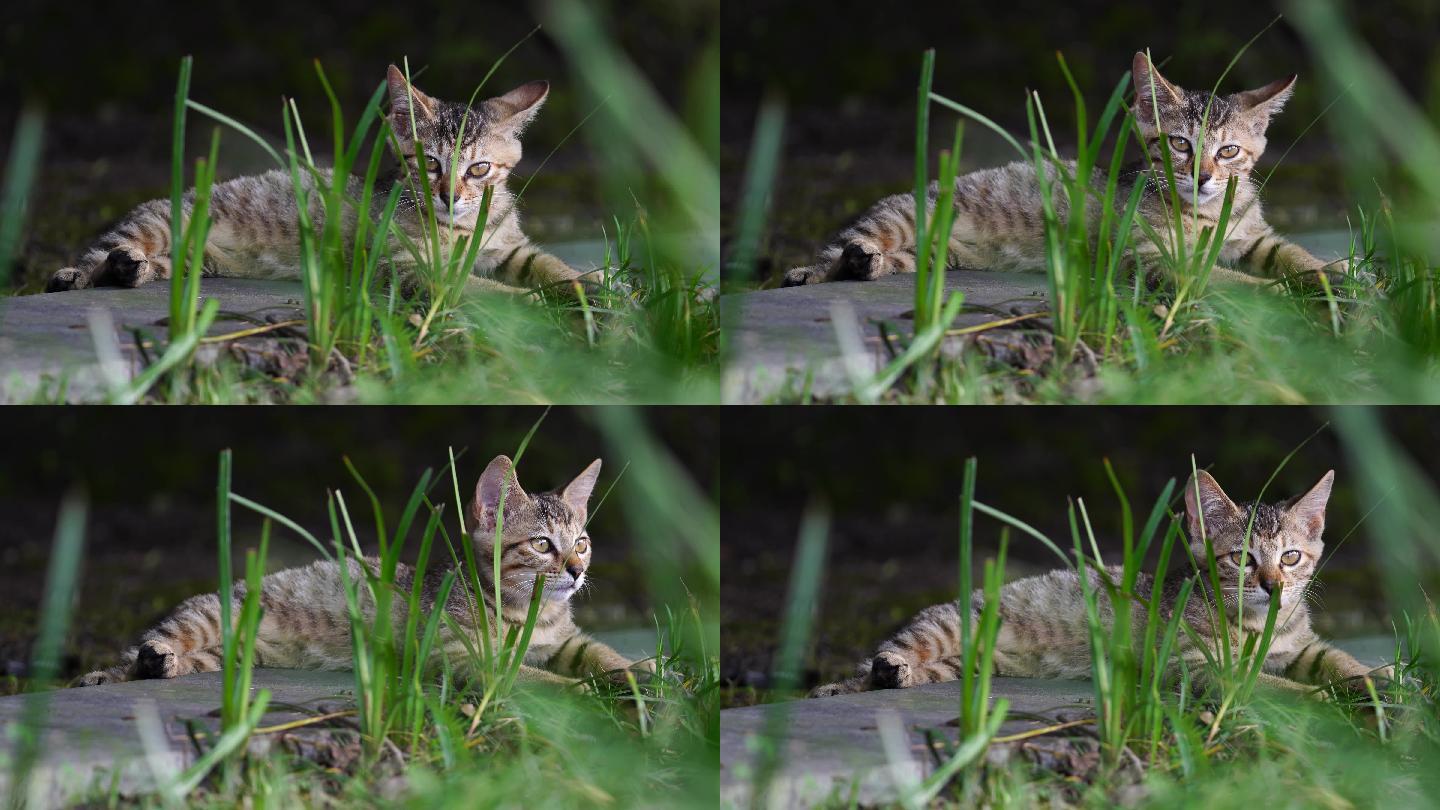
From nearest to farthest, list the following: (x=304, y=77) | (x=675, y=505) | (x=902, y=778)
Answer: (x=902, y=778), (x=675, y=505), (x=304, y=77)

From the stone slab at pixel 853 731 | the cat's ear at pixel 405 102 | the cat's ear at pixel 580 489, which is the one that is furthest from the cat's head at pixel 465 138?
the stone slab at pixel 853 731

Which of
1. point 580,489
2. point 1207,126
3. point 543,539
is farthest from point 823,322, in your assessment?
point 1207,126

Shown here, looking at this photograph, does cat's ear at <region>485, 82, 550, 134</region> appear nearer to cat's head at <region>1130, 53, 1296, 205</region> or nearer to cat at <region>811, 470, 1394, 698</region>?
cat's head at <region>1130, 53, 1296, 205</region>

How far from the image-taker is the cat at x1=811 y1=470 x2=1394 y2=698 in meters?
3.30

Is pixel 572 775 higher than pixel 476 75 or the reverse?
the reverse

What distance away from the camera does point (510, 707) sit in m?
2.96

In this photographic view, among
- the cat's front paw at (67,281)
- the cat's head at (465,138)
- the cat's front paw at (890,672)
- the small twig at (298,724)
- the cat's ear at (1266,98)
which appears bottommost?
the small twig at (298,724)

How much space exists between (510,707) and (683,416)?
714 mm

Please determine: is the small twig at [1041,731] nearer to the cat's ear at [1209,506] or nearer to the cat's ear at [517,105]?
the cat's ear at [1209,506]

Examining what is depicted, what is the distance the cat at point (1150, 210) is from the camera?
3352mm

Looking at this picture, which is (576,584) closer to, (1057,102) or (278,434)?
(278,434)

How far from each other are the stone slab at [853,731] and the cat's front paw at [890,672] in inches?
1.7

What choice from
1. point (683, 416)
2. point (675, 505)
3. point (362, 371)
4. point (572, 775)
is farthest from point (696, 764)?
point (362, 371)

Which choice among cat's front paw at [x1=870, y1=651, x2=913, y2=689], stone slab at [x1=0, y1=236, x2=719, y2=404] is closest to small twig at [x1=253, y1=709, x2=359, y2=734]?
stone slab at [x1=0, y1=236, x2=719, y2=404]
